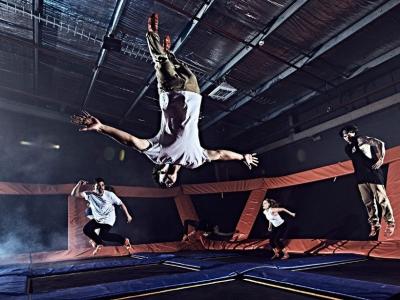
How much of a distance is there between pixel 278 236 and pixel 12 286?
13.3 ft

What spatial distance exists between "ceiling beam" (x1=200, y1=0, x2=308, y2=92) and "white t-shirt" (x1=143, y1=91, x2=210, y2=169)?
110 inches

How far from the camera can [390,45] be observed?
17.1ft

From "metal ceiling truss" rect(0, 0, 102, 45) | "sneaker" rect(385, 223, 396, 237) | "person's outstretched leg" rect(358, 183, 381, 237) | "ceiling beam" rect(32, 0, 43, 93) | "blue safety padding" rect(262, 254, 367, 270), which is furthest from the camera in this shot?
"metal ceiling truss" rect(0, 0, 102, 45)

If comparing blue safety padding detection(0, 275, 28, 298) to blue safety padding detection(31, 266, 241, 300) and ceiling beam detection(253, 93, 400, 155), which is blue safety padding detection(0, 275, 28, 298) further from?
ceiling beam detection(253, 93, 400, 155)

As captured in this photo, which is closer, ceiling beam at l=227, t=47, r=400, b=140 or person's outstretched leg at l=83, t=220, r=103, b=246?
ceiling beam at l=227, t=47, r=400, b=140

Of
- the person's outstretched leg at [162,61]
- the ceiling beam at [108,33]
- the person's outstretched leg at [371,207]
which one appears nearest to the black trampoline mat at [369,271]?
the person's outstretched leg at [371,207]

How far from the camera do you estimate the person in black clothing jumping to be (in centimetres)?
439

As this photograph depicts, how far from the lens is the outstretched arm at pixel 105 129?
2324 millimetres

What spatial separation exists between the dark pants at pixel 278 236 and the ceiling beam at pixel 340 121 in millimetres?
2976

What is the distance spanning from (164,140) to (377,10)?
4.11 m

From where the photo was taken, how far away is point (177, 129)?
2.88 metres

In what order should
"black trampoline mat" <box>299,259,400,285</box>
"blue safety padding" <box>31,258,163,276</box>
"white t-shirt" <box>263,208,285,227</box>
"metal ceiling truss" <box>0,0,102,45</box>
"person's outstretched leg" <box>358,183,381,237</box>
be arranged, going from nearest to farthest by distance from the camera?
"black trampoline mat" <box>299,259,400,285</box>
"blue safety padding" <box>31,258,163,276</box>
"person's outstretched leg" <box>358,183,381,237</box>
"metal ceiling truss" <box>0,0,102,45</box>
"white t-shirt" <box>263,208,285,227</box>

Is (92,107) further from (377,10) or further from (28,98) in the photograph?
(377,10)

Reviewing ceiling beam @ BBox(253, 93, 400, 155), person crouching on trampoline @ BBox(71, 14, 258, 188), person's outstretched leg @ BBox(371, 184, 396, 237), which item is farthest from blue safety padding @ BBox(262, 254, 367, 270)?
ceiling beam @ BBox(253, 93, 400, 155)
